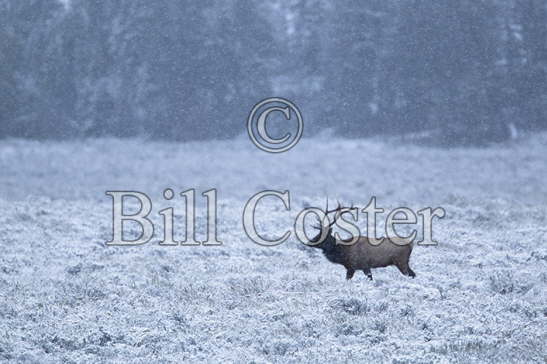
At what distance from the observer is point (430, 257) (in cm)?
1149

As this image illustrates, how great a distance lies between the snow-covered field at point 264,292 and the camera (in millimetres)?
7176

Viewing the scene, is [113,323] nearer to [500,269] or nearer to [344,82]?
[500,269]

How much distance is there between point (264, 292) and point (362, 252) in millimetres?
1458

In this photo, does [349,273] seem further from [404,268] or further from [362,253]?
[404,268]

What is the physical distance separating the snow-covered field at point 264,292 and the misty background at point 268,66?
13.4 metres

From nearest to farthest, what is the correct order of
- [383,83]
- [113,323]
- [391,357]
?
[391,357]
[113,323]
[383,83]

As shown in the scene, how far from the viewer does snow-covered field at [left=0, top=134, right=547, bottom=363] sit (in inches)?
283

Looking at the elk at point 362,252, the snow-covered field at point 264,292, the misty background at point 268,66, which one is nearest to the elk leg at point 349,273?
the elk at point 362,252

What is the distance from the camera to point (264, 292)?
9.39 m

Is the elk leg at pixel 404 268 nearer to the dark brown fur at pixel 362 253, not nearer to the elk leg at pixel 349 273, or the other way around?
the dark brown fur at pixel 362 253

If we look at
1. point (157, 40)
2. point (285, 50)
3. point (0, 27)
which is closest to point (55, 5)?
point (0, 27)

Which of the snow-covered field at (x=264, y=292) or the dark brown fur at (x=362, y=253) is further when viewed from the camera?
the dark brown fur at (x=362, y=253)

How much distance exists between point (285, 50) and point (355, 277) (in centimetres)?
2886

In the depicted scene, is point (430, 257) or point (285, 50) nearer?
point (430, 257)
